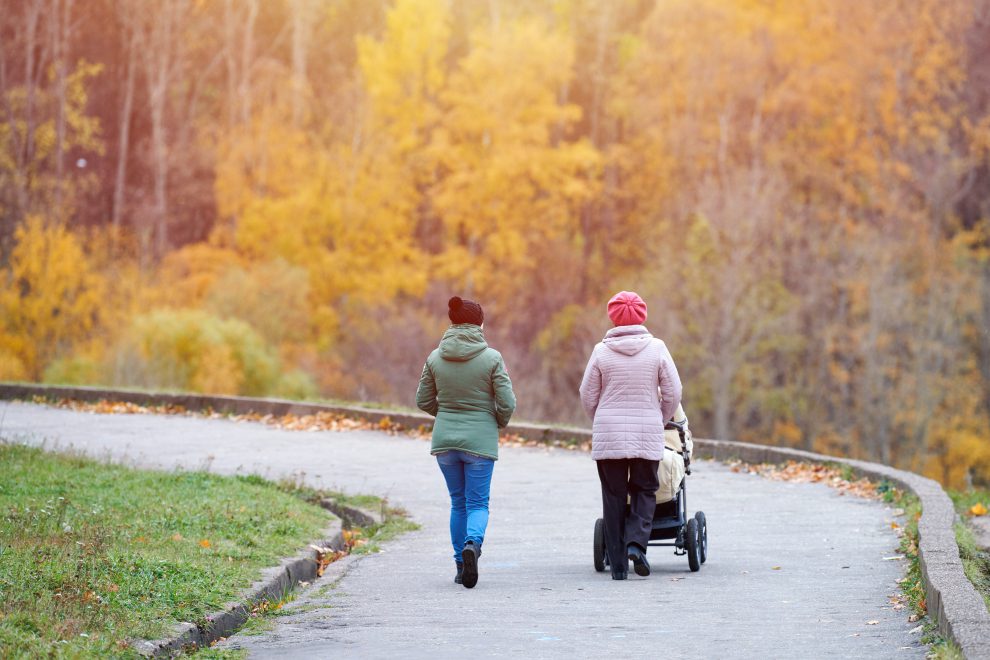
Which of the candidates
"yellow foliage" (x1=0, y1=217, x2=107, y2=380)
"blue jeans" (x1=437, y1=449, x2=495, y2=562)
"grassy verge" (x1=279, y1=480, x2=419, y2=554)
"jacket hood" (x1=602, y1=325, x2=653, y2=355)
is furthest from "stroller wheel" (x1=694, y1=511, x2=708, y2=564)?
"yellow foliage" (x1=0, y1=217, x2=107, y2=380)

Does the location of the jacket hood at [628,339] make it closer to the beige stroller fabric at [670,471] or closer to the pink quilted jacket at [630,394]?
the pink quilted jacket at [630,394]

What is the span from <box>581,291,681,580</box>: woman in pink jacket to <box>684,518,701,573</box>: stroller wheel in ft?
1.02

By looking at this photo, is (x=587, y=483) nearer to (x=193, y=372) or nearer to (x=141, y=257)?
(x=193, y=372)

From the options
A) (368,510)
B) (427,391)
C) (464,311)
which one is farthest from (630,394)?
(368,510)

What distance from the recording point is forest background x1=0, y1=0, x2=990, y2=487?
165ft

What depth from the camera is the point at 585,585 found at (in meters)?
10.6

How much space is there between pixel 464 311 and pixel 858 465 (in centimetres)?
799

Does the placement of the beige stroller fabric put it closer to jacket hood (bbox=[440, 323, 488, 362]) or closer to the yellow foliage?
jacket hood (bbox=[440, 323, 488, 362])

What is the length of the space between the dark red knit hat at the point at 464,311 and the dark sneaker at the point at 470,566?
4.98 ft

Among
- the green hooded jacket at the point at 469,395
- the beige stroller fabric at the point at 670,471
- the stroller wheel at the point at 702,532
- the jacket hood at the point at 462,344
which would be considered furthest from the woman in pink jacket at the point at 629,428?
the jacket hood at the point at 462,344

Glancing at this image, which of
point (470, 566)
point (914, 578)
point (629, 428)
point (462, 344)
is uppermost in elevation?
point (462, 344)

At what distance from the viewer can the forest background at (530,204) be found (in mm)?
50438

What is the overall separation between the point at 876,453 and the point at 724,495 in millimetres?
34998

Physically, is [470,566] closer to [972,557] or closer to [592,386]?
[592,386]
